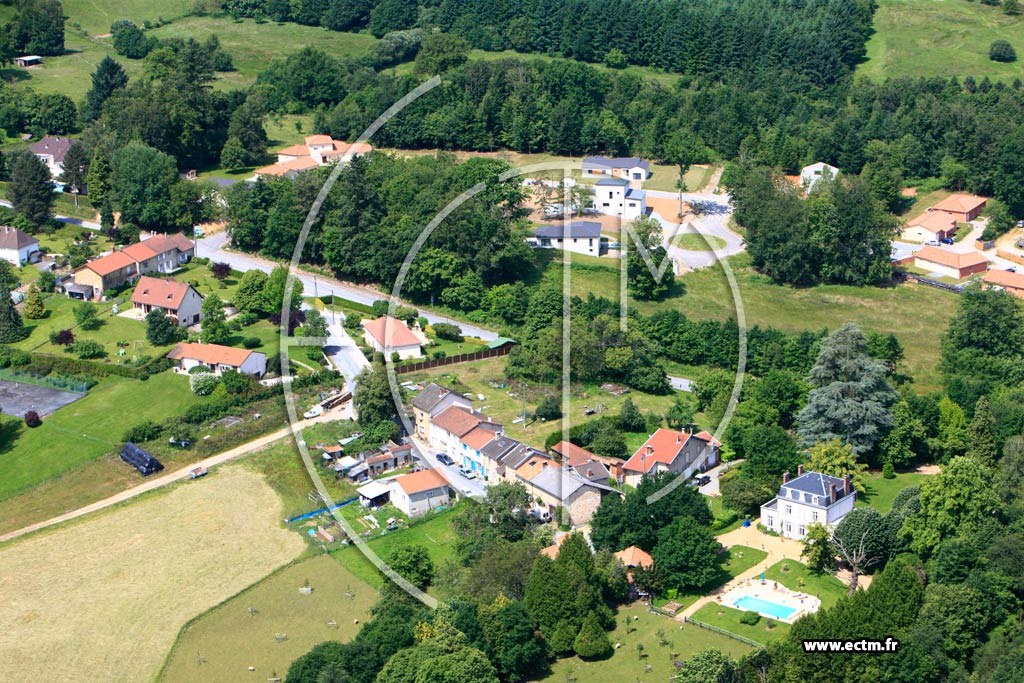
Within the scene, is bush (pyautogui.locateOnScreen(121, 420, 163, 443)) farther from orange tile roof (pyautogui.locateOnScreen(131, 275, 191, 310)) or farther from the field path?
orange tile roof (pyautogui.locateOnScreen(131, 275, 191, 310))

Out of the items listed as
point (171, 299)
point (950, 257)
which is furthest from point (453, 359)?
point (950, 257)

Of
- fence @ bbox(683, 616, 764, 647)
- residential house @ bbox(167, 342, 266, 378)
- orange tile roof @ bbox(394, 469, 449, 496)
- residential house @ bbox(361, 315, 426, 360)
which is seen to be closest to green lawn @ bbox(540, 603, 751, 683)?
fence @ bbox(683, 616, 764, 647)

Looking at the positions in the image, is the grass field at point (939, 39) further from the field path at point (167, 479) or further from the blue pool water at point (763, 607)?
the blue pool water at point (763, 607)

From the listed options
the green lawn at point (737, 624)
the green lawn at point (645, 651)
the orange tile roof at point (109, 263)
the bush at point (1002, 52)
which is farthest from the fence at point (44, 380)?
the bush at point (1002, 52)

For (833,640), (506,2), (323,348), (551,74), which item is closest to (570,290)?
(323,348)

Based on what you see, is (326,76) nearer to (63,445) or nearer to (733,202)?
(733,202)

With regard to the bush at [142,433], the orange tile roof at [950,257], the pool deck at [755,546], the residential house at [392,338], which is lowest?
the bush at [142,433]
